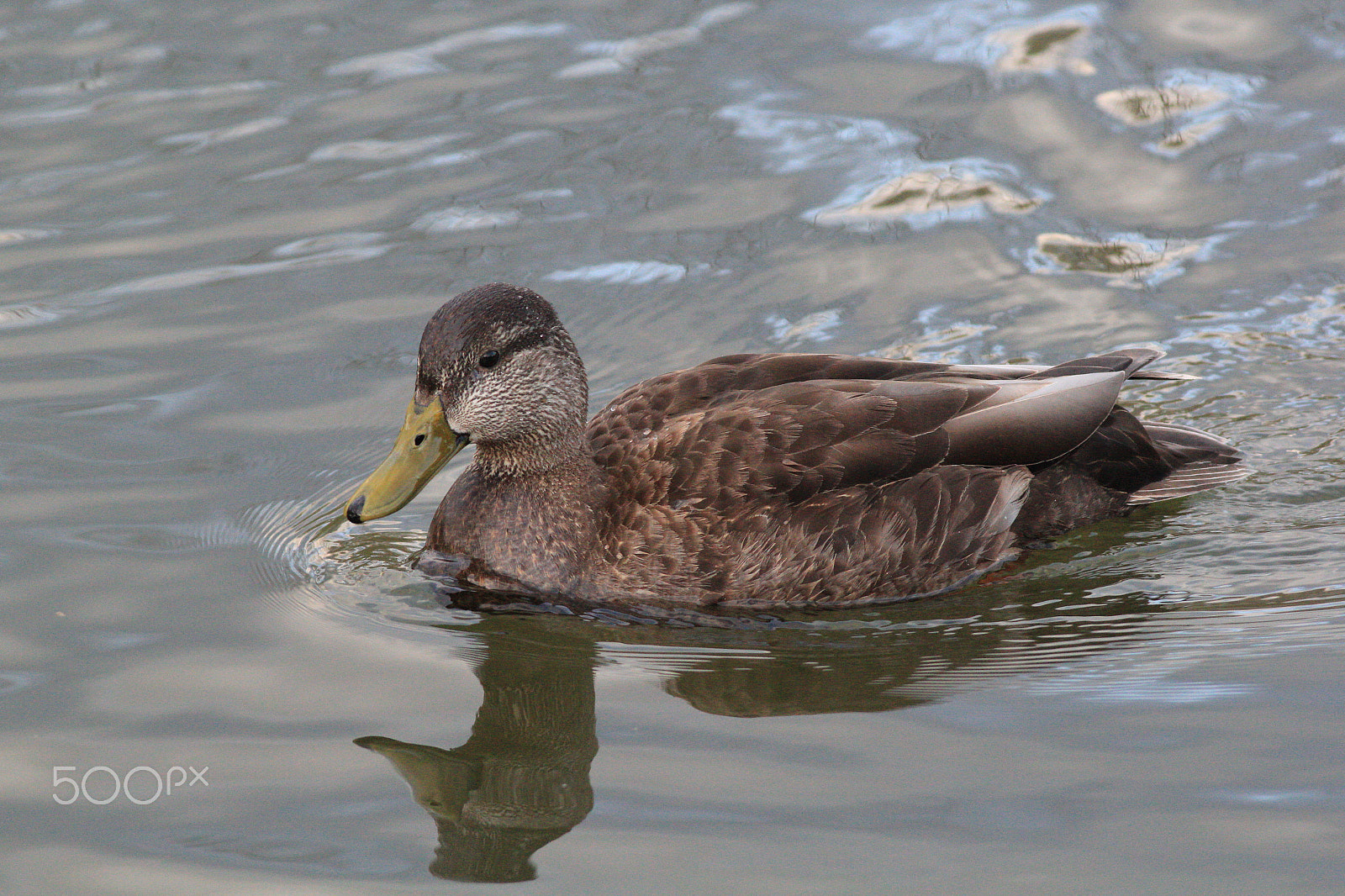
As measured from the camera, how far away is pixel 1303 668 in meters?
5.59

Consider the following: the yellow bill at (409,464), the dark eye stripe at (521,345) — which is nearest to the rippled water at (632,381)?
the yellow bill at (409,464)

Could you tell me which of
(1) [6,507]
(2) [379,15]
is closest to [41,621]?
(1) [6,507]

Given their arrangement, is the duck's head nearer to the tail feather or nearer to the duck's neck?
the duck's neck

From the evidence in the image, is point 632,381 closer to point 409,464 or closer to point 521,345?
point 521,345

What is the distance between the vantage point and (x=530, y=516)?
252 inches

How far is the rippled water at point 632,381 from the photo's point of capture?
16.0 ft

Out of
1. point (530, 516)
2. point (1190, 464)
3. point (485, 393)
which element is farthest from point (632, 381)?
point (1190, 464)

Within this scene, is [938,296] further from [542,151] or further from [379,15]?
[379,15]

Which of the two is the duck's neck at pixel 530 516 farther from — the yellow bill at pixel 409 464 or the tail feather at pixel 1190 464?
the tail feather at pixel 1190 464

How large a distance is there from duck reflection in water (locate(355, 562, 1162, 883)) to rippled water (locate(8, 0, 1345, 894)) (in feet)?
0.06

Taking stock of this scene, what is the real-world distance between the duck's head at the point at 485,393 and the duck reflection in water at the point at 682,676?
0.69m

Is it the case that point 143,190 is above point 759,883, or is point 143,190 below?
above

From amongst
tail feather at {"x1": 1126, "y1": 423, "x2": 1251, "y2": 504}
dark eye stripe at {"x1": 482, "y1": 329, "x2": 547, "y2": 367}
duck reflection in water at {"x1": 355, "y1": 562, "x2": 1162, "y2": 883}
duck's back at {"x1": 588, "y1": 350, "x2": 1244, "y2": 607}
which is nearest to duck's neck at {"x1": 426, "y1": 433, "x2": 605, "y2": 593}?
duck's back at {"x1": 588, "y1": 350, "x2": 1244, "y2": 607}

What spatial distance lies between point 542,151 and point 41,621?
5114 mm
